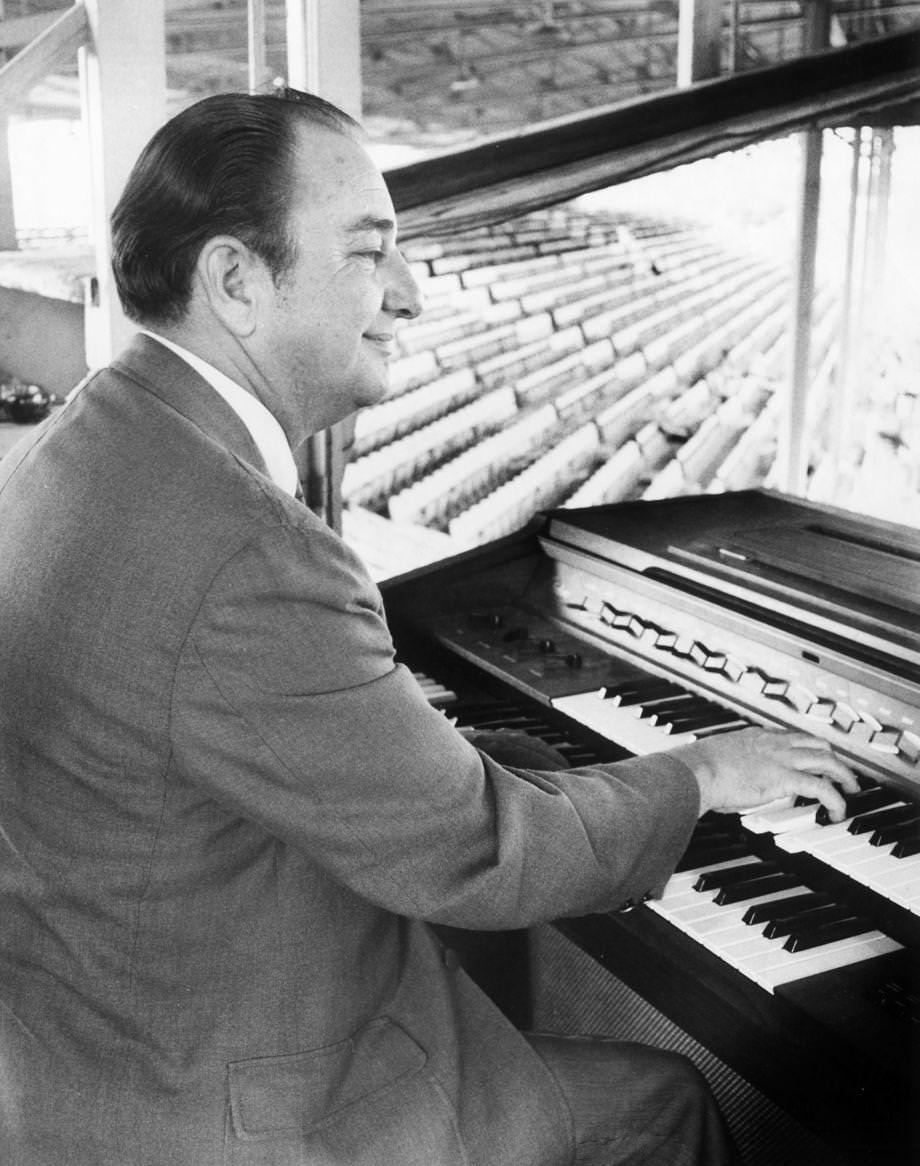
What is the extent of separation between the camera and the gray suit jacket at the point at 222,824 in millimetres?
1080

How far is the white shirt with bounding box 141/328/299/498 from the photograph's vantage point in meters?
1.25

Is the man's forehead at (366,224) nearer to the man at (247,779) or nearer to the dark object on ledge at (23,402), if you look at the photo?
the man at (247,779)

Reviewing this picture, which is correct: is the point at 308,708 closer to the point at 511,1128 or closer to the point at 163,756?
the point at 163,756

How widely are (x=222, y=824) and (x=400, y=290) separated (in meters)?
0.64

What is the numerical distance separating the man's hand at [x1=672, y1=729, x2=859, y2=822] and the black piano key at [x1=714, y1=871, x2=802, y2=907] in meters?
0.10

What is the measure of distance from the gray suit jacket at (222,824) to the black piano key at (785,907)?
0.60 feet

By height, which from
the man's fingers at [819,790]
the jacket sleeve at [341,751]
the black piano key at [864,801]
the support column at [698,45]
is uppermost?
the support column at [698,45]

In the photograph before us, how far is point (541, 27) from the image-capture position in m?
5.33

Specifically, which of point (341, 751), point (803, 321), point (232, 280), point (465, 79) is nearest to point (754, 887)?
point (341, 751)

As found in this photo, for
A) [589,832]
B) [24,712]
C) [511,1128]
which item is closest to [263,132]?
[24,712]

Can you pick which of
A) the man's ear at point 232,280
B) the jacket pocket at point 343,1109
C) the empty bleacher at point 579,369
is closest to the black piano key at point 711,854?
the jacket pocket at point 343,1109

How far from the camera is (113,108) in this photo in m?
3.07

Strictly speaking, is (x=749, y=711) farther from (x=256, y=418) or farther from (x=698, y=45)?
(x=698, y=45)

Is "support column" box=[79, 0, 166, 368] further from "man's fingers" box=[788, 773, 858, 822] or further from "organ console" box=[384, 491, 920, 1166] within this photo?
"man's fingers" box=[788, 773, 858, 822]
